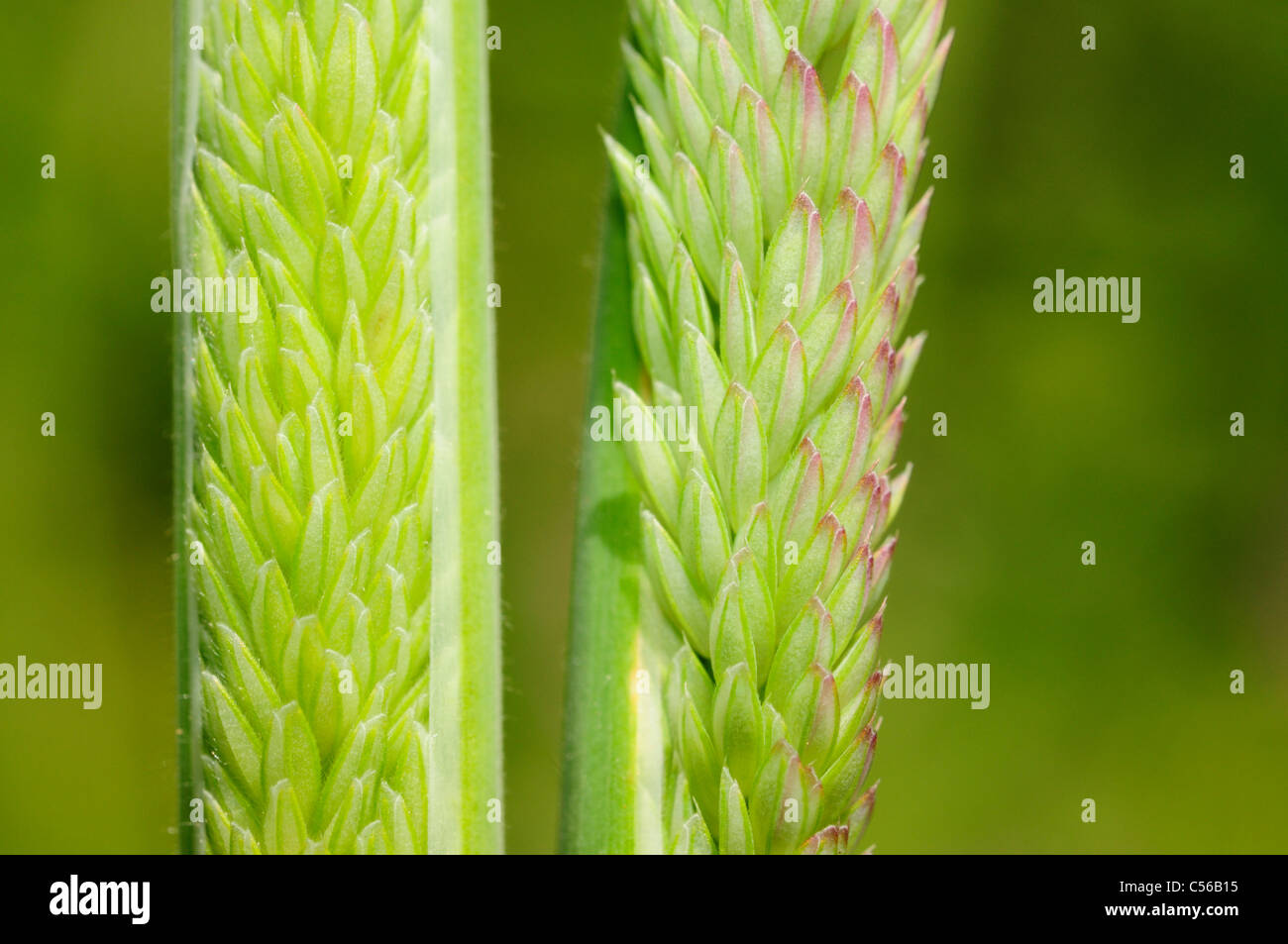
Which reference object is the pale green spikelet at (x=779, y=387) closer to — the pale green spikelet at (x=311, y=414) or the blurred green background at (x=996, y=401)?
the pale green spikelet at (x=311, y=414)

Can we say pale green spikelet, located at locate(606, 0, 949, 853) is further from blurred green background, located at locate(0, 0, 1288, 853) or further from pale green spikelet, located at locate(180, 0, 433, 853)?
blurred green background, located at locate(0, 0, 1288, 853)

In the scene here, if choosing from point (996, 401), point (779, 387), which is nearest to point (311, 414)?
point (779, 387)

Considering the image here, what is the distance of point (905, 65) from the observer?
430mm

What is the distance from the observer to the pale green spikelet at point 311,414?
398mm

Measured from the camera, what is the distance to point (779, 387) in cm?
41

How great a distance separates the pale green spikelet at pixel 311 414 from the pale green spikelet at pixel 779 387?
0.11m

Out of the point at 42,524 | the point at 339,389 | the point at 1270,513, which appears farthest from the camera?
the point at 1270,513

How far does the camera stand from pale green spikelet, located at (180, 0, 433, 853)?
398mm

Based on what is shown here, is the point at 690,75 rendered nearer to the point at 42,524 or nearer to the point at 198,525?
the point at 198,525

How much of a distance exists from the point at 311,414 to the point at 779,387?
185 millimetres

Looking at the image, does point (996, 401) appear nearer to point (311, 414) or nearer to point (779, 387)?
point (779, 387)

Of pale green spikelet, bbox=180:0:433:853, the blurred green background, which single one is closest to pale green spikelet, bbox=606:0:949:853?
pale green spikelet, bbox=180:0:433:853
